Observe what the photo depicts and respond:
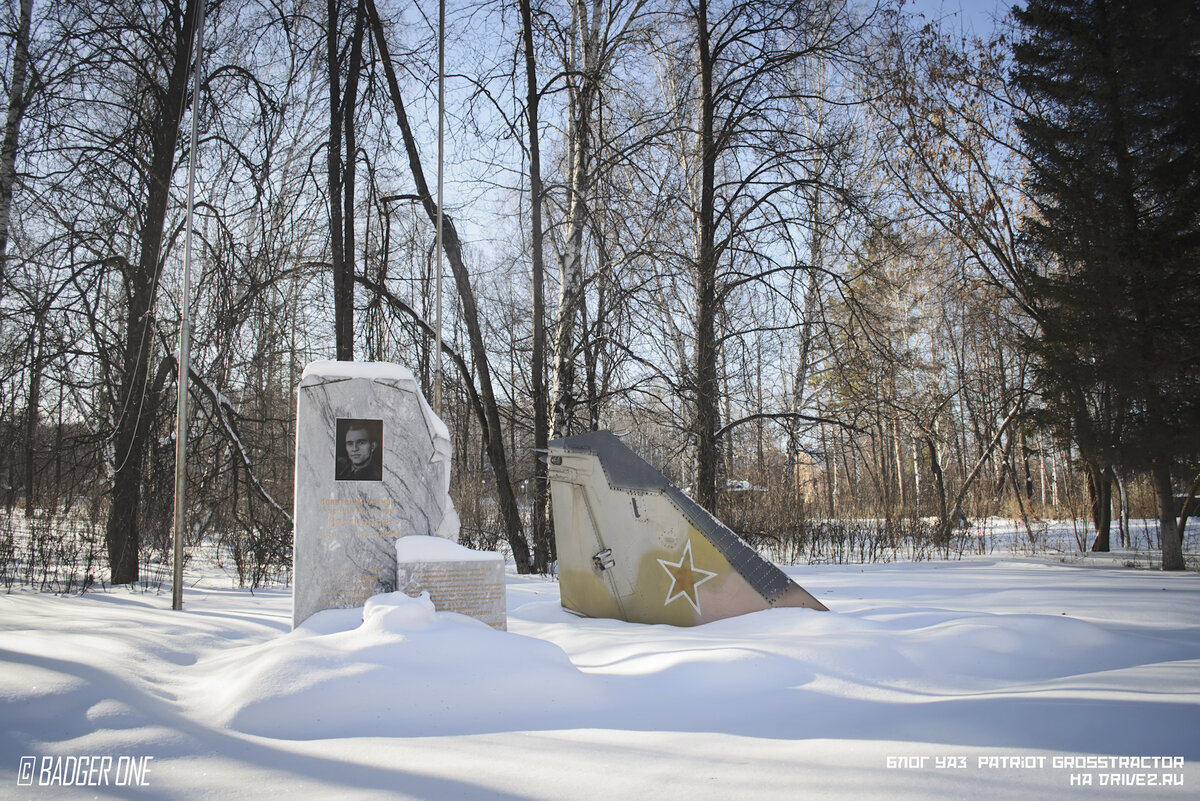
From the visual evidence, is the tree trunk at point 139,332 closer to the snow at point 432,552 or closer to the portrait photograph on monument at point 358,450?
the portrait photograph on monument at point 358,450

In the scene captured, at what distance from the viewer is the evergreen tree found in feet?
24.8

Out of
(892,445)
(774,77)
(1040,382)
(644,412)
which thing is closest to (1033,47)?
(774,77)

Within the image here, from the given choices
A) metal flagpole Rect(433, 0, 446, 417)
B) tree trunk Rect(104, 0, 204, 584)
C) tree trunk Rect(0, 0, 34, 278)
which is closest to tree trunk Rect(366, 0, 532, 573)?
metal flagpole Rect(433, 0, 446, 417)

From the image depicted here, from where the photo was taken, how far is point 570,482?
19.2 feet

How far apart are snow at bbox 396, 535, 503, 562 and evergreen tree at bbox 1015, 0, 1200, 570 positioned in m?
7.60

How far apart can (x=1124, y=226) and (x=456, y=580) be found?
8.47 m

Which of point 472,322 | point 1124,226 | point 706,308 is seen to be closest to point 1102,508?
point 1124,226

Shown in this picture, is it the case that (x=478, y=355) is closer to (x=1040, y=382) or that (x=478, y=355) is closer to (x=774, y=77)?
(x=774, y=77)

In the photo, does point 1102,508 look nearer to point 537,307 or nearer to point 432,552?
point 537,307

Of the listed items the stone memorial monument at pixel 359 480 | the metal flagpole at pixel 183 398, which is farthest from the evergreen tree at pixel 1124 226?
the metal flagpole at pixel 183 398

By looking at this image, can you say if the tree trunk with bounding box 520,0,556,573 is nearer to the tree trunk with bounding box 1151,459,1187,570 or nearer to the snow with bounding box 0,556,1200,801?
the snow with bounding box 0,556,1200,801

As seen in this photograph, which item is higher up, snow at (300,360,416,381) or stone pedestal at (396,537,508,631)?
snow at (300,360,416,381)

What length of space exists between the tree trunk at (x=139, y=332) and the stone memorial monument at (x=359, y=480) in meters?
4.23

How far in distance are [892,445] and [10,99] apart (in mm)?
32752
